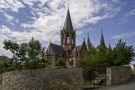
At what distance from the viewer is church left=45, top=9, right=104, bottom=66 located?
3051 inches

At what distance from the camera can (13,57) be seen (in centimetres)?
3069

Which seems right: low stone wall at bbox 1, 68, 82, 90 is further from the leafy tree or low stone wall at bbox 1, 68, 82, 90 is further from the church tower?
the church tower

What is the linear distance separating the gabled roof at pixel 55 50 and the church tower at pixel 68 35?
3.63 m

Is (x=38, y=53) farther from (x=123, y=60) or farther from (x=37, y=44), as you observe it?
(x=123, y=60)

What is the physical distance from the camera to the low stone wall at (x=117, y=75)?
23.8 meters

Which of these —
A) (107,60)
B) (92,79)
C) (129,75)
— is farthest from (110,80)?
(107,60)

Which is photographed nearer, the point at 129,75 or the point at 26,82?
the point at 26,82

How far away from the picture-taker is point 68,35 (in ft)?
287

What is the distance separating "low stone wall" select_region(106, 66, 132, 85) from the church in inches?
1963

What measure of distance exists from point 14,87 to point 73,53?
204 ft

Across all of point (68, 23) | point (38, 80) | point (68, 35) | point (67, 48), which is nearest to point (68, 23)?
point (68, 23)

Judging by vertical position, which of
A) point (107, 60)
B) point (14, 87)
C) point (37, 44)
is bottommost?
point (14, 87)

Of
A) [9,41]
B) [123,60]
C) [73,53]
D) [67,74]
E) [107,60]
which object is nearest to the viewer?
[67,74]

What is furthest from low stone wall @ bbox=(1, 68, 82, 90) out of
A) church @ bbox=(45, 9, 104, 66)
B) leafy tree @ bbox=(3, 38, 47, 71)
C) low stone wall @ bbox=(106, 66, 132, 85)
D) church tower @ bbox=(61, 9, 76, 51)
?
church tower @ bbox=(61, 9, 76, 51)
